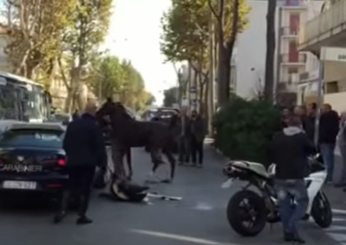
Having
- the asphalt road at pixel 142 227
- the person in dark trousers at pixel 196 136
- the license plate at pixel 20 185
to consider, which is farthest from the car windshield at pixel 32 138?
the person in dark trousers at pixel 196 136

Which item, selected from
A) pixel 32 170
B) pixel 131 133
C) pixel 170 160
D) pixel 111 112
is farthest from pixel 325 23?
pixel 32 170

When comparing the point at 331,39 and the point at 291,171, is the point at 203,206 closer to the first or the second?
the point at 291,171

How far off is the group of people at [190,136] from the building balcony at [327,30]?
20.0 feet

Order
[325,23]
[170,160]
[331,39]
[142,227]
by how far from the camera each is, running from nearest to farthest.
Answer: [142,227]
[170,160]
[331,39]
[325,23]

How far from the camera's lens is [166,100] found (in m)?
149

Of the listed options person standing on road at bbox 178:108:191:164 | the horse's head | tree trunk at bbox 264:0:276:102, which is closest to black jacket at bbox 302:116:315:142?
the horse's head

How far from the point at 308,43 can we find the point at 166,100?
365 ft

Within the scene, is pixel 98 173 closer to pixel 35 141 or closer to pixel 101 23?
pixel 35 141

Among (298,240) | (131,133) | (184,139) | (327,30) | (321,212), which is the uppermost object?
(327,30)

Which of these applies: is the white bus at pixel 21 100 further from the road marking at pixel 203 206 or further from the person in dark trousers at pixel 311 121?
the road marking at pixel 203 206

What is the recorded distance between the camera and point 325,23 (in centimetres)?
3403

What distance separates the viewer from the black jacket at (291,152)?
12102 millimetres

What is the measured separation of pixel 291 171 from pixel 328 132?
27.9 feet

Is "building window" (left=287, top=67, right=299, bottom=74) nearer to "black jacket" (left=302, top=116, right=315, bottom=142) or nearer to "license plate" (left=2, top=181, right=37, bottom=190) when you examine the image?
"black jacket" (left=302, top=116, right=315, bottom=142)
